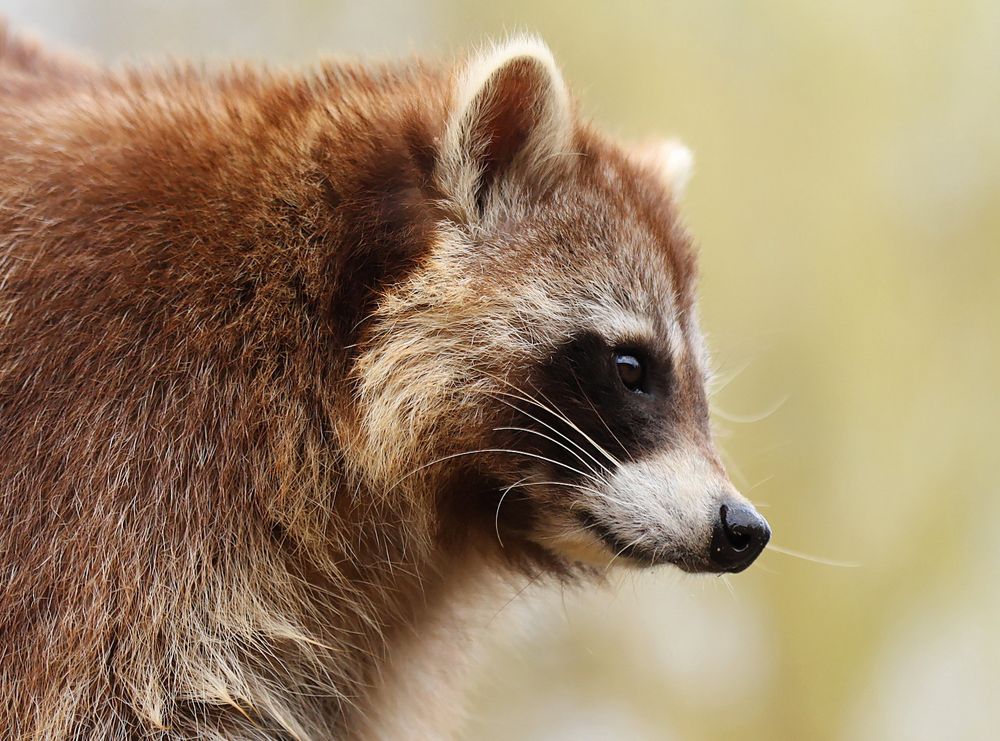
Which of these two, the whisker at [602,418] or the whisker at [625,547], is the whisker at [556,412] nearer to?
the whisker at [602,418]

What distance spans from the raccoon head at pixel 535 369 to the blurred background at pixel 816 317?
4.36 m

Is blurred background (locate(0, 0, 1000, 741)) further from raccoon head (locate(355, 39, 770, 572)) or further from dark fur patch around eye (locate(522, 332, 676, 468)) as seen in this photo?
dark fur patch around eye (locate(522, 332, 676, 468))

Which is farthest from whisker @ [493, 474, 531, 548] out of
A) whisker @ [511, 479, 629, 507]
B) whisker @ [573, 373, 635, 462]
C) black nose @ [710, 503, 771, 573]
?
black nose @ [710, 503, 771, 573]

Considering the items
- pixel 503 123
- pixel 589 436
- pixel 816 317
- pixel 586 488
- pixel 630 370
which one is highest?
pixel 503 123

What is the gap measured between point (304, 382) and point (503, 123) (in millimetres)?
979

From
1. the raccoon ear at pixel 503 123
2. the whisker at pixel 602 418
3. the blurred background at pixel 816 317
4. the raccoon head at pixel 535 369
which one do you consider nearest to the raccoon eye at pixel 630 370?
the raccoon head at pixel 535 369

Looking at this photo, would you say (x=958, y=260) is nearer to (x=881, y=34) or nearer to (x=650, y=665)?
(x=881, y=34)

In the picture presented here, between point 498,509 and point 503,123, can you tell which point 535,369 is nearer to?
point 498,509

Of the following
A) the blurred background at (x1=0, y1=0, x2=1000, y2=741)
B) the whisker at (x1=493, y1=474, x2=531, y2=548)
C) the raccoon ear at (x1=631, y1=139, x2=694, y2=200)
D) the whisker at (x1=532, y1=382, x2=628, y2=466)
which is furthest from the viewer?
the blurred background at (x1=0, y1=0, x2=1000, y2=741)

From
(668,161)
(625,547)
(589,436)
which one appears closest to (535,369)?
(589,436)

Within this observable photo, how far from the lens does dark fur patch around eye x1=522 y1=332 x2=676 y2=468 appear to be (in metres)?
3.26

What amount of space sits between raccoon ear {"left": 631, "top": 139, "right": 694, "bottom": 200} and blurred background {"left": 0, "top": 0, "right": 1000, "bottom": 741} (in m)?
3.45

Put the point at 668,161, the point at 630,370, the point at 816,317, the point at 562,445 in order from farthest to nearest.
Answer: the point at 816,317, the point at 668,161, the point at 630,370, the point at 562,445

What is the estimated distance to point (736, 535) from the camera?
3.24 m
